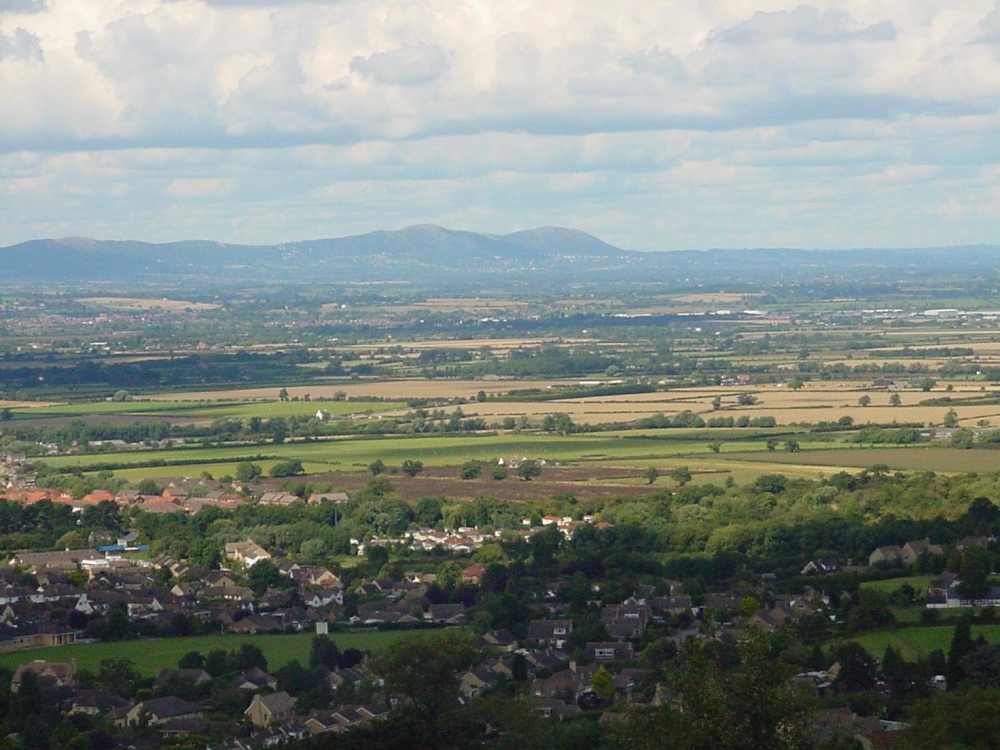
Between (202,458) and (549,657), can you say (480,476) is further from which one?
(549,657)

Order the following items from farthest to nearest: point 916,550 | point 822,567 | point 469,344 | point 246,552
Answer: point 469,344 → point 246,552 → point 916,550 → point 822,567

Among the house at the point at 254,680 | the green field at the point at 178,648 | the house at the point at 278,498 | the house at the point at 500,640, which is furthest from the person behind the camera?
the house at the point at 278,498

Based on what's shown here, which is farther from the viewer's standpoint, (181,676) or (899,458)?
(899,458)

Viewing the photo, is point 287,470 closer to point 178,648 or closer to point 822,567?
point 822,567

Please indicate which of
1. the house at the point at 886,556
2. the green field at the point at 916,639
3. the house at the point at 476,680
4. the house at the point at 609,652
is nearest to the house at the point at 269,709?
the house at the point at 476,680

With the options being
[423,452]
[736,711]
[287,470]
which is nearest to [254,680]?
[736,711]

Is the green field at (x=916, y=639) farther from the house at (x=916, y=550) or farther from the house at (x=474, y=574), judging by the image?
the house at (x=474, y=574)
